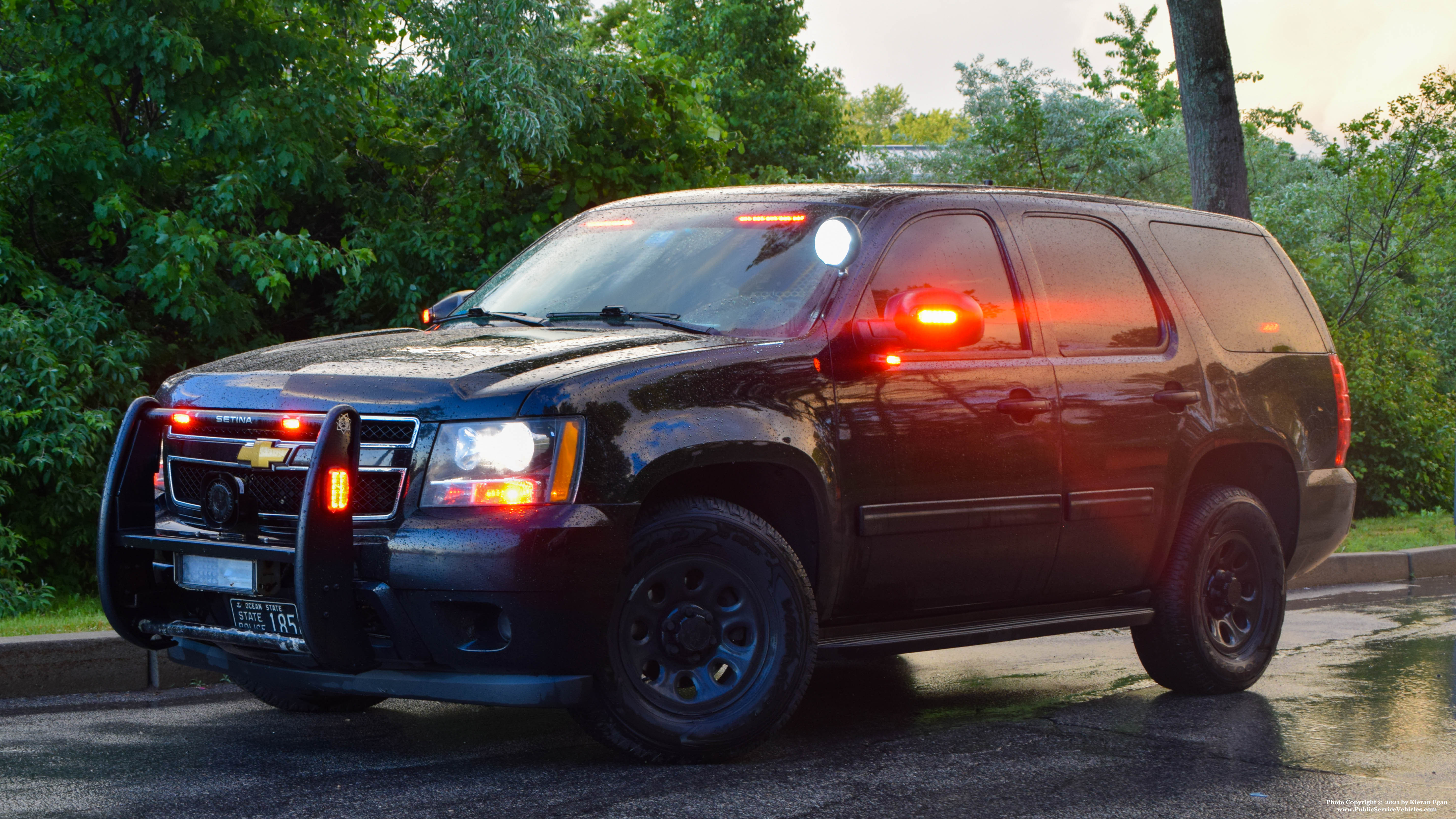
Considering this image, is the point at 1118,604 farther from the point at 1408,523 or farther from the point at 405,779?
the point at 1408,523

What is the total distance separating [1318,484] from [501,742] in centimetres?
375

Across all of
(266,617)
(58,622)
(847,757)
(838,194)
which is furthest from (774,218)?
(58,622)

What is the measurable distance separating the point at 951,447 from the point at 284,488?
86.4 inches

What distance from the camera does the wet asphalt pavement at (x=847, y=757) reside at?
441 centimetres

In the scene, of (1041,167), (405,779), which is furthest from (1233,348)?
(1041,167)

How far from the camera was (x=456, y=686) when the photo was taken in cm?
444

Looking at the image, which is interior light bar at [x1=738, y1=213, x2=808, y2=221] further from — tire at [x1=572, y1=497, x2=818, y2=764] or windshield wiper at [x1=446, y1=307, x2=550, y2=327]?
tire at [x1=572, y1=497, x2=818, y2=764]

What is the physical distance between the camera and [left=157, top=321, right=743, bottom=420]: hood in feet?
14.6

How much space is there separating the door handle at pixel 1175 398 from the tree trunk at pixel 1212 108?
6.21 m

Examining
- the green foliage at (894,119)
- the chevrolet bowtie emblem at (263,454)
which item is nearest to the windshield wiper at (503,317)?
the chevrolet bowtie emblem at (263,454)

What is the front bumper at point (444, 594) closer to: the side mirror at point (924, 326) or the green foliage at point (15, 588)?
the side mirror at point (924, 326)

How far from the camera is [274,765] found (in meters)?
4.90

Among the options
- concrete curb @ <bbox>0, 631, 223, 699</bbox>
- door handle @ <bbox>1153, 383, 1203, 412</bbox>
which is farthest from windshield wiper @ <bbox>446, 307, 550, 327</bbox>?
door handle @ <bbox>1153, 383, 1203, 412</bbox>

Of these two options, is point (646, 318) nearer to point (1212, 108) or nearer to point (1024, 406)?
point (1024, 406)
